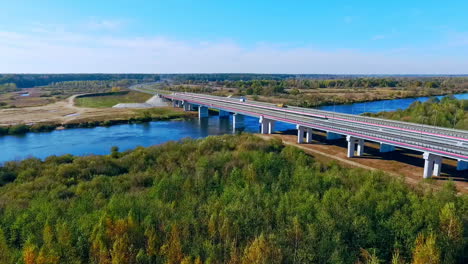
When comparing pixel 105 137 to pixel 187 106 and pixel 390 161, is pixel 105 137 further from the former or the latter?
pixel 390 161

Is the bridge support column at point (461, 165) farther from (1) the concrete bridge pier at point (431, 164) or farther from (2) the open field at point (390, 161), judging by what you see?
(1) the concrete bridge pier at point (431, 164)

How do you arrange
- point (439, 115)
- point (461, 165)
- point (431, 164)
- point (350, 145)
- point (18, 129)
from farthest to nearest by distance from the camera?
point (18, 129) < point (439, 115) < point (350, 145) < point (461, 165) < point (431, 164)

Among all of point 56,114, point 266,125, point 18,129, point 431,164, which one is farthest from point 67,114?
point 431,164

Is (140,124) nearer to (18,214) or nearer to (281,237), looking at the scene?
(18,214)

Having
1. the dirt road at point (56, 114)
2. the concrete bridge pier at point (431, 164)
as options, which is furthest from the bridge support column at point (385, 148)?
the dirt road at point (56, 114)

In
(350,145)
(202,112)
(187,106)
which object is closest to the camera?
(350,145)

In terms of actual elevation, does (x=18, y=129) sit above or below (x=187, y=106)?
below

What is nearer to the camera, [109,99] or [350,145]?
[350,145]
